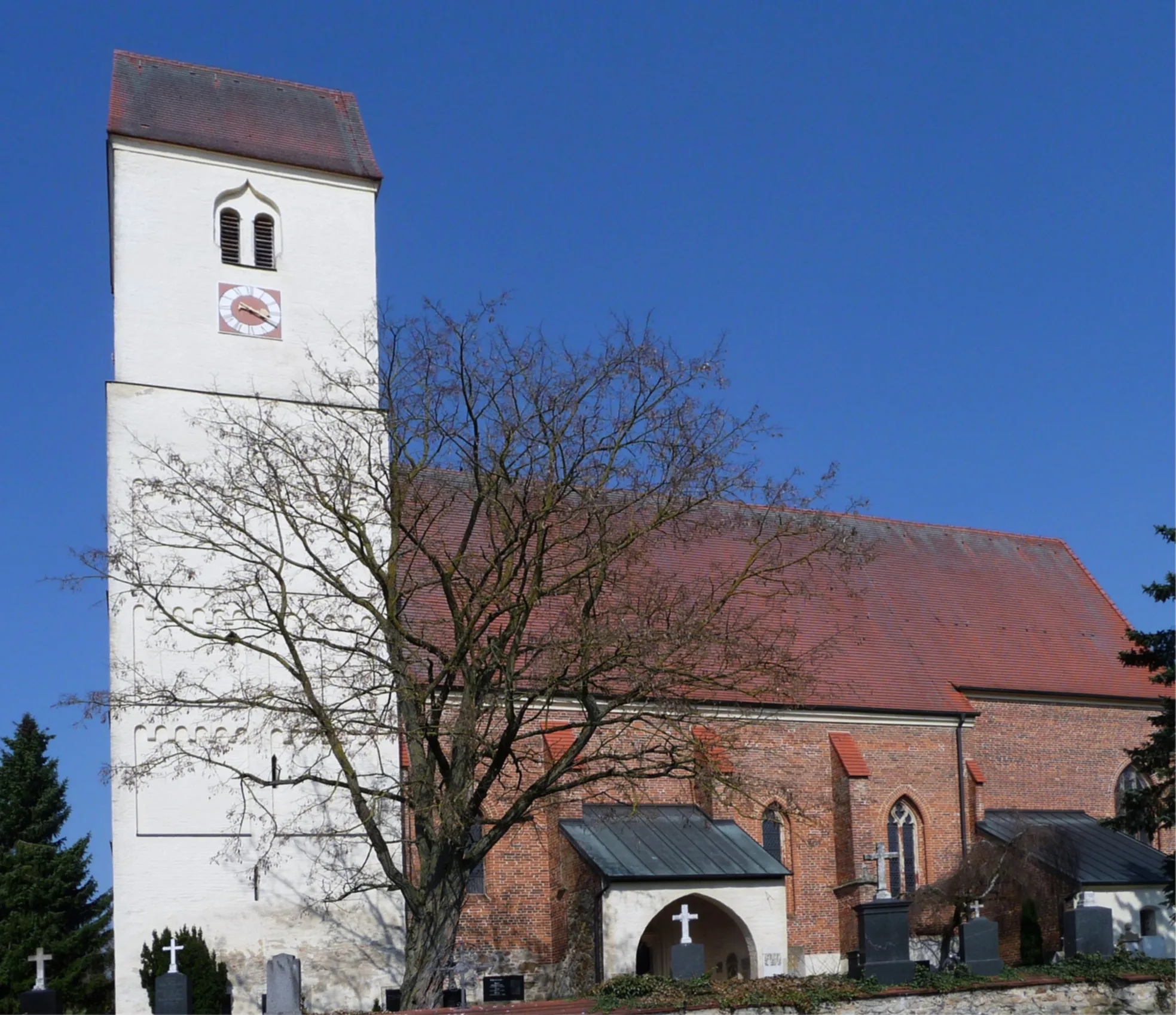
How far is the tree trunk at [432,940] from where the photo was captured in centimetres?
1798

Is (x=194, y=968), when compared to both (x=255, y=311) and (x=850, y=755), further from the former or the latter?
(x=850, y=755)

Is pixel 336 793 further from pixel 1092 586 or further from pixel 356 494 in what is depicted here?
pixel 1092 586

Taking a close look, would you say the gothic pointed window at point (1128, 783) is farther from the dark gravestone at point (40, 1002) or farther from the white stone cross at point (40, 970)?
the dark gravestone at point (40, 1002)

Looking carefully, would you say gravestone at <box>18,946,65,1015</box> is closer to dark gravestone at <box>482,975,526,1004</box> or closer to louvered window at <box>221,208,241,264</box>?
dark gravestone at <box>482,975,526,1004</box>

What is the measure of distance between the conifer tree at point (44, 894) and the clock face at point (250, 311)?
42.0 ft

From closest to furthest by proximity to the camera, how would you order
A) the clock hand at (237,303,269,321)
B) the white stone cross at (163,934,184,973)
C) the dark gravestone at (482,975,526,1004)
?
the white stone cross at (163,934,184,973), the dark gravestone at (482,975,526,1004), the clock hand at (237,303,269,321)

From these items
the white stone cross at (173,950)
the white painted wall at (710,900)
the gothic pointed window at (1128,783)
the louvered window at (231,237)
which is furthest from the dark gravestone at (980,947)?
the louvered window at (231,237)

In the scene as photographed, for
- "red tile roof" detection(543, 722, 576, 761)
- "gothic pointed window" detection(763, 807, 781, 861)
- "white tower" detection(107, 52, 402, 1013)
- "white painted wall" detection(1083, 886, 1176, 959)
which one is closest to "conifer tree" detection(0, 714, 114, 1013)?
"white tower" detection(107, 52, 402, 1013)

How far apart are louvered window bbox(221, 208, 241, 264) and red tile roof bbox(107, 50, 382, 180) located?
108cm

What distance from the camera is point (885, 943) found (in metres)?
18.5

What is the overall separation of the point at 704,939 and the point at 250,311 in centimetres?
A: 1337

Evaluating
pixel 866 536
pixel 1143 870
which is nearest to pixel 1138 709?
pixel 1143 870

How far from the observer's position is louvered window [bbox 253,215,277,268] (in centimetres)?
2531

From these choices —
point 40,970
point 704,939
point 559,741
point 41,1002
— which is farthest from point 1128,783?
point 41,1002
